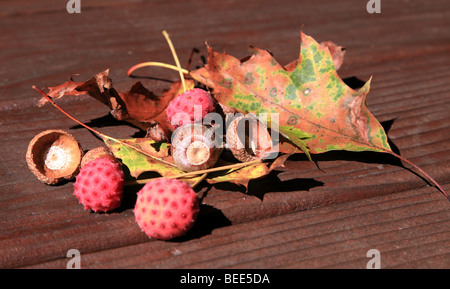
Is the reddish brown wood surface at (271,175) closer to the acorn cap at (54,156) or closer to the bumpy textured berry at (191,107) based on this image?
the acorn cap at (54,156)

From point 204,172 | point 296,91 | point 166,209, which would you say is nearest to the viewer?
point 166,209

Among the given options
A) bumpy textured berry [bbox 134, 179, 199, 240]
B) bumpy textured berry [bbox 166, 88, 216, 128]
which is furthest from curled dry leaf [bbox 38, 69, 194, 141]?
bumpy textured berry [bbox 134, 179, 199, 240]

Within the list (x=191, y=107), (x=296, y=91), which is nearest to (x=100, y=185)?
(x=191, y=107)

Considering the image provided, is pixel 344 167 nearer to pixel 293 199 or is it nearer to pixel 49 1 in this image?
pixel 293 199

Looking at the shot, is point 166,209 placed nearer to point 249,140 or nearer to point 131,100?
point 249,140

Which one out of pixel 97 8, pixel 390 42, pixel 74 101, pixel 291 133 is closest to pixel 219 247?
pixel 291 133

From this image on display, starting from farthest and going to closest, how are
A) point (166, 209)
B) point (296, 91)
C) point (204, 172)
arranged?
point (296, 91)
point (204, 172)
point (166, 209)
